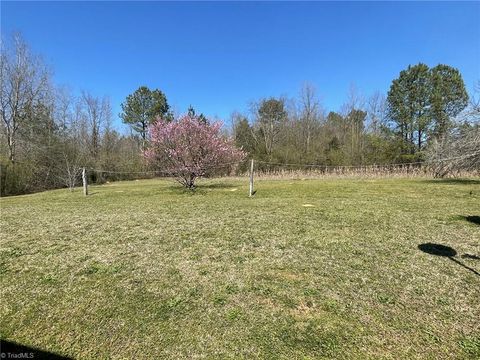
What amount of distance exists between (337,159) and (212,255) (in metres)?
21.1

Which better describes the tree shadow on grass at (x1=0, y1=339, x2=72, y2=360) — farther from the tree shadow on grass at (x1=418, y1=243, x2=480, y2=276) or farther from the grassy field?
the tree shadow on grass at (x1=418, y1=243, x2=480, y2=276)

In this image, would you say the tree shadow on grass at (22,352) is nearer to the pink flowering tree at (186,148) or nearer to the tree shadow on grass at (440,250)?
the tree shadow on grass at (440,250)

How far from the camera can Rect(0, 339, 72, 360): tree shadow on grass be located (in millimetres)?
2201

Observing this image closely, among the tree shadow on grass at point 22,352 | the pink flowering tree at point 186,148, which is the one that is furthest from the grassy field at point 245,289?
the pink flowering tree at point 186,148

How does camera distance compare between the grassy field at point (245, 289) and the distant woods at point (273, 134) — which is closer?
the grassy field at point (245, 289)

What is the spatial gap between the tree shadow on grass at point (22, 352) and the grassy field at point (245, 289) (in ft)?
0.22

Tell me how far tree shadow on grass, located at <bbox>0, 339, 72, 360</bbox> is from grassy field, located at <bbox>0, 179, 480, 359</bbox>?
0.07 m

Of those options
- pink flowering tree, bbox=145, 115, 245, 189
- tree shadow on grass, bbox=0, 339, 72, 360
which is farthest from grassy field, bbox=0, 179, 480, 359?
pink flowering tree, bbox=145, 115, 245, 189

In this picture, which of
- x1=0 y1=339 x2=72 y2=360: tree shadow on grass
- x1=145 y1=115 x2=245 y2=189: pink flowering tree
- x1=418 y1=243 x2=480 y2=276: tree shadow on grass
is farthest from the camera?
x1=145 y1=115 x2=245 y2=189: pink flowering tree

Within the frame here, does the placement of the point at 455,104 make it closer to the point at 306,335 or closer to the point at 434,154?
the point at 434,154

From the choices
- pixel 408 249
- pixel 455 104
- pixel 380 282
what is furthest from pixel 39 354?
pixel 455 104

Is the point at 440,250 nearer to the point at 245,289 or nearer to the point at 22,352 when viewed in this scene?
the point at 245,289

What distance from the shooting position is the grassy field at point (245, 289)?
2.28 metres

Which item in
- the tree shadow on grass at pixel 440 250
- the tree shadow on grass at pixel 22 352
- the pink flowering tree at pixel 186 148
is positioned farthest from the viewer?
the pink flowering tree at pixel 186 148
